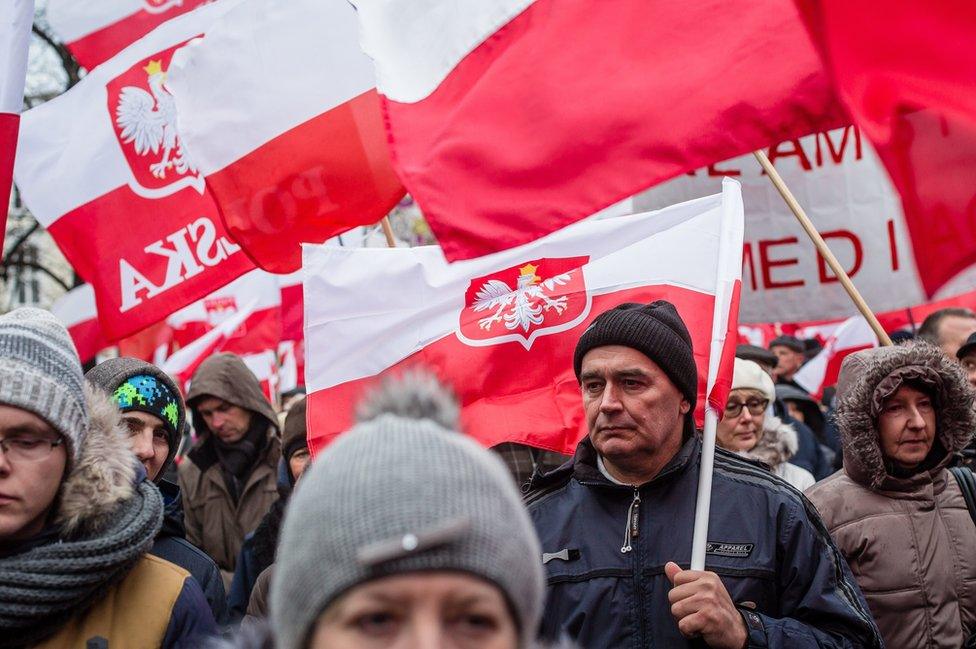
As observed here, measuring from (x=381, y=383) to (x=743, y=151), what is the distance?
1.95m

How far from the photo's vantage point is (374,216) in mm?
5195

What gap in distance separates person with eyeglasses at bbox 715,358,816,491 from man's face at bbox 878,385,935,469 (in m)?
1.41

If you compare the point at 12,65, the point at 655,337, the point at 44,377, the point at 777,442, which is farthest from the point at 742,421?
the point at 44,377

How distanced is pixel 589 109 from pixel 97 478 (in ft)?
5.94

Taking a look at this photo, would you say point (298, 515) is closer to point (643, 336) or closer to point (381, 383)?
point (381, 383)

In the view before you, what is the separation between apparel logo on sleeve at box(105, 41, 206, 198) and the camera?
21.4 feet

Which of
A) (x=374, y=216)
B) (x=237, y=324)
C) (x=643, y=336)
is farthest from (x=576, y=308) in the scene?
(x=237, y=324)

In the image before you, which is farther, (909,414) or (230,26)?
(230,26)

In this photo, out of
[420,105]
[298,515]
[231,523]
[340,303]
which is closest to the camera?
[298,515]

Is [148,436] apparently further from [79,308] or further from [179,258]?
[79,308]

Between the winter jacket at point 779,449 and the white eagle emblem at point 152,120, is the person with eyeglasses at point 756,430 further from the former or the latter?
the white eagle emblem at point 152,120

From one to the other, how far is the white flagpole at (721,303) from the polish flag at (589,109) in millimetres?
491

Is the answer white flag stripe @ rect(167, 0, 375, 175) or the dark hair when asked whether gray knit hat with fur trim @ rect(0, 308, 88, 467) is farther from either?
the dark hair

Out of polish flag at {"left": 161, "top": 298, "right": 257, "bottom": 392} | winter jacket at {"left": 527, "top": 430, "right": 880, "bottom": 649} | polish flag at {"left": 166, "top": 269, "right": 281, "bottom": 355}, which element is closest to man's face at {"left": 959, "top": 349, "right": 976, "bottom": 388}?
winter jacket at {"left": 527, "top": 430, "right": 880, "bottom": 649}
